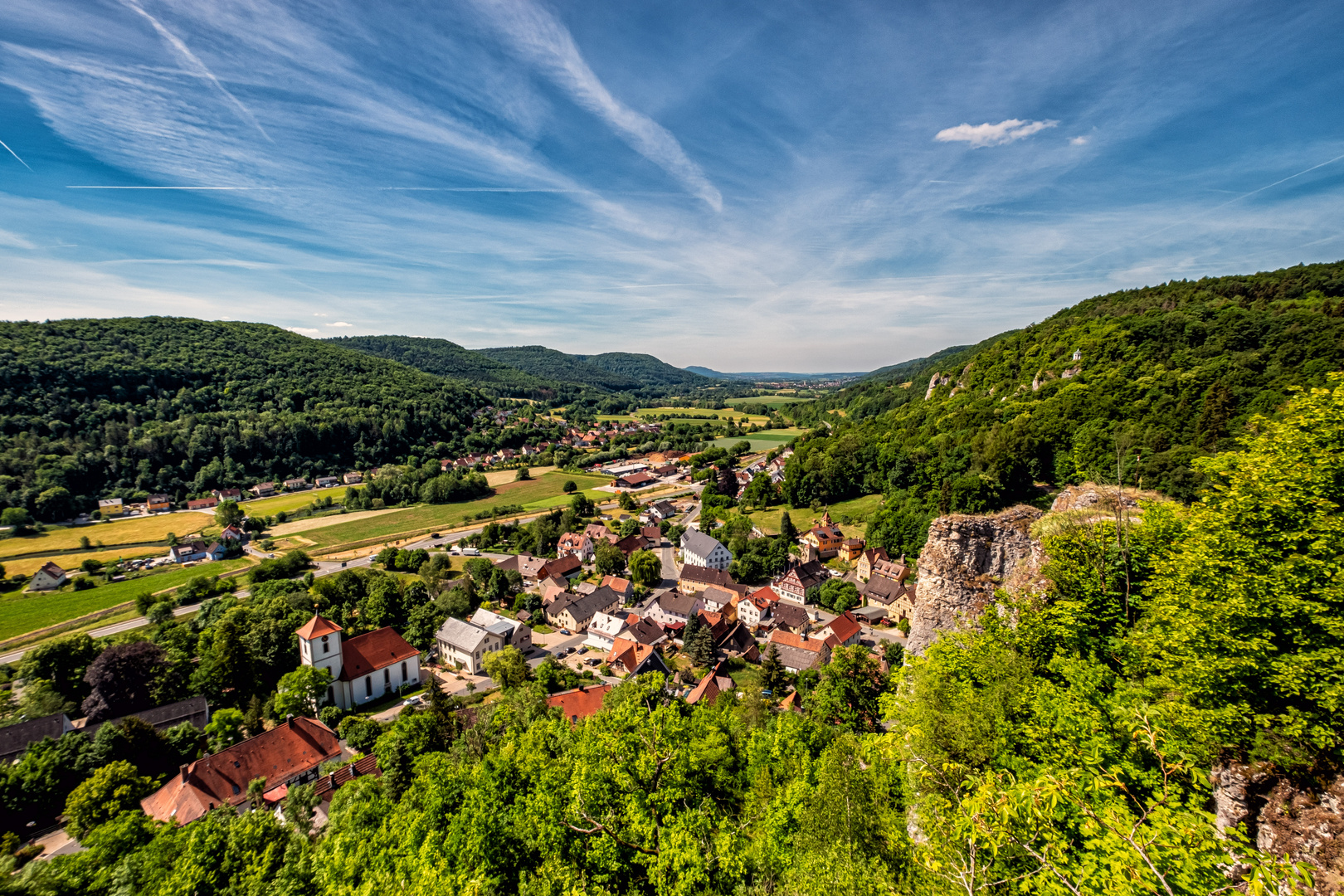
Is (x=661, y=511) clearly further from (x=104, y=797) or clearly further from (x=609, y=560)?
(x=104, y=797)

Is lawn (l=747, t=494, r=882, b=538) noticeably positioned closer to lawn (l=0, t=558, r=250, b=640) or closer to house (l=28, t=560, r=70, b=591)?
lawn (l=0, t=558, r=250, b=640)

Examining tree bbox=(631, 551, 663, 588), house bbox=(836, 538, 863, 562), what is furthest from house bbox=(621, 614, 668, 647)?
house bbox=(836, 538, 863, 562)

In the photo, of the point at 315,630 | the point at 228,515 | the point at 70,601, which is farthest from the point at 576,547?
the point at 228,515

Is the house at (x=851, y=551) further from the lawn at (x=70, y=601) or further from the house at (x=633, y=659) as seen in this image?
the lawn at (x=70, y=601)

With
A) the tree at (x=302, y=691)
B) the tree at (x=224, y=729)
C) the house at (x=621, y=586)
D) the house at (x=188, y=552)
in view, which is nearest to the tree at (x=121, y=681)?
the tree at (x=224, y=729)

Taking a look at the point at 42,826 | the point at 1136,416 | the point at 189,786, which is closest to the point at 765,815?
the point at 189,786
